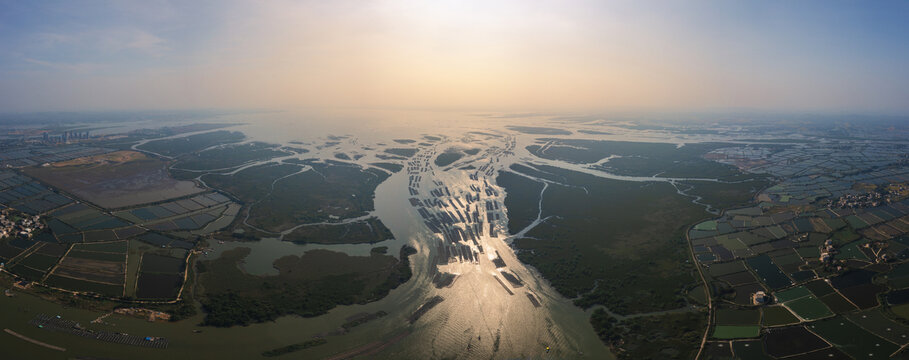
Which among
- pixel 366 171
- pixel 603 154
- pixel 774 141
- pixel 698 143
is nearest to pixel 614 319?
pixel 366 171

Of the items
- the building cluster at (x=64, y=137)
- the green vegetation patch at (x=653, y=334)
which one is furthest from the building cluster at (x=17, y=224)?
the building cluster at (x=64, y=137)

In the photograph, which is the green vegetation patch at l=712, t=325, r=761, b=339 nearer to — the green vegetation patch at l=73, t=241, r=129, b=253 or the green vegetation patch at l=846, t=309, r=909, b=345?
the green vegetation patch at l=846, t=309, r=909, b=345

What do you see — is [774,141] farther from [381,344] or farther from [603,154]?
[381,344]

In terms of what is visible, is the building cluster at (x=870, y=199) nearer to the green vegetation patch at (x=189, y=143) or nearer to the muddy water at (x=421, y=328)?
the muddy water at (x=421, y=328)

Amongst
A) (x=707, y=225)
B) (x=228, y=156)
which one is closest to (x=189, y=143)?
(x=228, y=156)

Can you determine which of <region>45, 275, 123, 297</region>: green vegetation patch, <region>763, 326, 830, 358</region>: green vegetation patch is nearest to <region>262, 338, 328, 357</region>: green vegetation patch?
<region>45, 275, 123, 297</region>: green vegetation patch

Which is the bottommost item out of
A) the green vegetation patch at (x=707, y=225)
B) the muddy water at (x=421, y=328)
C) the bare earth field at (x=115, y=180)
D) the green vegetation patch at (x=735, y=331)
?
the muddy water at (x=421, y=328)
